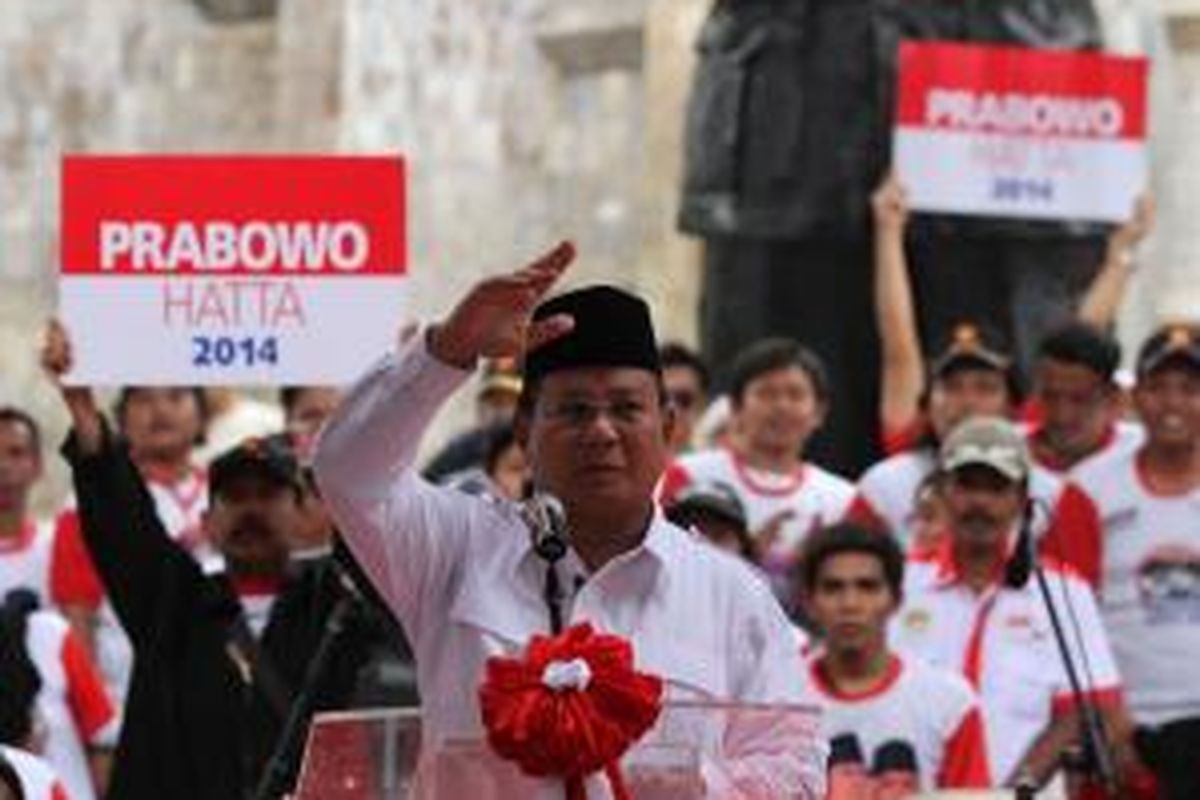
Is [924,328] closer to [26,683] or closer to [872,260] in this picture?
[872,260]

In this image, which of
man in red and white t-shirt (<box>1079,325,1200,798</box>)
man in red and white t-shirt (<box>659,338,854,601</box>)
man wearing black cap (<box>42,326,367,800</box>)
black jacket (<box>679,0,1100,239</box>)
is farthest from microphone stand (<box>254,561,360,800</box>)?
black jacket (<box>679,0,1100,239</box>)

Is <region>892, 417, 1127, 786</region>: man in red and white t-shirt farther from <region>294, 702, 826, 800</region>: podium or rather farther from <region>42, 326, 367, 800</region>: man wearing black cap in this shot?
<region>294, 702, 826, 800</region>: podium

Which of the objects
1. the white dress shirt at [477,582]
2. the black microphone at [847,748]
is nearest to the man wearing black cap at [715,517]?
the black microphone at [847,748]

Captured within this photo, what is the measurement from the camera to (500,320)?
17.0ft

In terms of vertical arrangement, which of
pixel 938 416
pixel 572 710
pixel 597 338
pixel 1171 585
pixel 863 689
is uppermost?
pixel 597 338

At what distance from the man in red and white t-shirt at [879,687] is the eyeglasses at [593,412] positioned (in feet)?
9.18

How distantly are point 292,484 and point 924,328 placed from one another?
3407 mm

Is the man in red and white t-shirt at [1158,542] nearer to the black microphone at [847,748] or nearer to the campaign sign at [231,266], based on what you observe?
the black microphone at [847,748]

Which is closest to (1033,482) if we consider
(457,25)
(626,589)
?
(626,589)

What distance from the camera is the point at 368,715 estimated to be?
5.12 metres

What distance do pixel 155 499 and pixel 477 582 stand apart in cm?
463

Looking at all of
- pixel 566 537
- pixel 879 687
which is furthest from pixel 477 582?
pixel 879 687

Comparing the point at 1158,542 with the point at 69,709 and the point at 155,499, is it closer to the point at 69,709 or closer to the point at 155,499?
the point at 69,709

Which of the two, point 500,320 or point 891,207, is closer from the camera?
point 500,320
